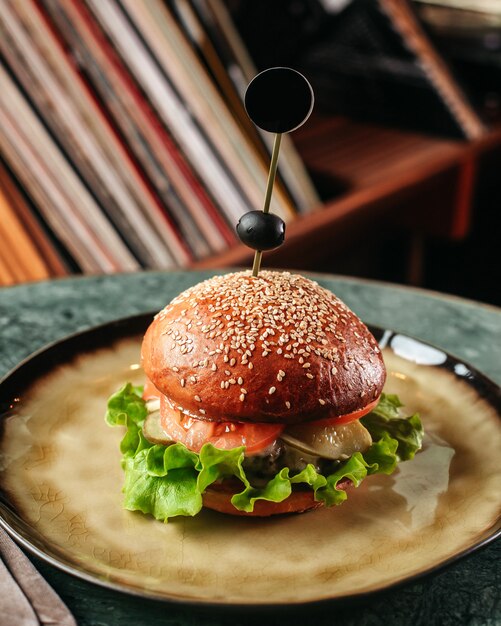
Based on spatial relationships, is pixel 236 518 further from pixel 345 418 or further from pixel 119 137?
pixel 119 137

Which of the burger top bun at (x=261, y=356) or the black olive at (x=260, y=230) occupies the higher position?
the black olive at (x=260, y=230)

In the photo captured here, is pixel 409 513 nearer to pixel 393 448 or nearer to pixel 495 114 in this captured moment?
pixel 393 448

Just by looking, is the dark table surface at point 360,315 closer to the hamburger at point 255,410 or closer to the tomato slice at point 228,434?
the hamburger at point 255,410

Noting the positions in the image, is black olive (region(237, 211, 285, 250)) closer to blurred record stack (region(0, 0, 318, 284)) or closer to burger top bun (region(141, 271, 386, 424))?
burger top bun (region(141, 271, 386, 424))

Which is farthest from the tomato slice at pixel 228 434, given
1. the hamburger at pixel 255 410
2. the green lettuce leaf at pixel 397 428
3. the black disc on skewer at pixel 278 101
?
the black disc on skewer at pixel 278 101

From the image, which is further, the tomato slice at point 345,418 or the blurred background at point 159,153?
the blurred background at point 159,153

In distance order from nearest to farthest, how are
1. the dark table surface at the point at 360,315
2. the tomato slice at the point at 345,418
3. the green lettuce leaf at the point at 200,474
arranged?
1. the dark table surface at the point at 360,315
2. the green lettuce leaf at the point at 200,474
3. the tomato slice at the point at 345,418

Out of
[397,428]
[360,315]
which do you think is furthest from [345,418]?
[360,315]
